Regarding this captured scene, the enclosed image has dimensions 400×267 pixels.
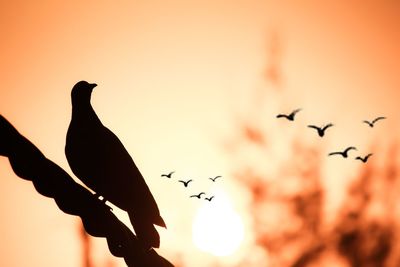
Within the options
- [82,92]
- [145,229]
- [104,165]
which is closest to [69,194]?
[145,229]

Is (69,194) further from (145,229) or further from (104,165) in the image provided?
(104,165)

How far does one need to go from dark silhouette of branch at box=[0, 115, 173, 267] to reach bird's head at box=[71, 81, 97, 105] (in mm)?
2591

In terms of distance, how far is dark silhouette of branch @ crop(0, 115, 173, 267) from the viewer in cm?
216

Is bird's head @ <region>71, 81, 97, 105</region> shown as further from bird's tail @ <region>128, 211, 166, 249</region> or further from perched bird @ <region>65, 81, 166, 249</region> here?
bird's tail @ <region>128, 211, 166, 249</region>

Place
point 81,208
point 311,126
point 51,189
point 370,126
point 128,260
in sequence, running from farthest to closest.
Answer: point 370,126 → point 311,126 → point 128,260 → point 81,208 → point 51,189

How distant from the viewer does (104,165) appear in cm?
443

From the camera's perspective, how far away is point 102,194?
4414 millimetres

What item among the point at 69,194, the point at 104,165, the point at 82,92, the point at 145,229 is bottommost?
the point at 69,194

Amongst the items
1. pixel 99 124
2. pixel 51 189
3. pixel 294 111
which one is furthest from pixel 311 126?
pixel 51 189

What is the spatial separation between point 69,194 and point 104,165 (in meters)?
2.05

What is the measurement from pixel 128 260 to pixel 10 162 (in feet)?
4.27

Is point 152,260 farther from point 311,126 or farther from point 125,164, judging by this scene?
point 311,126

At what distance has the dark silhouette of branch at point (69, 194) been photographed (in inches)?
85.0

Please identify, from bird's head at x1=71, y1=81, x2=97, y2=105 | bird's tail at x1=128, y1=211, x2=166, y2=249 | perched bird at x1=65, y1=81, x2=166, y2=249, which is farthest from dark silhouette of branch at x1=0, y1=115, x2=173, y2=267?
bird's head at x1=71, y1=81, x2=97, y2=105
